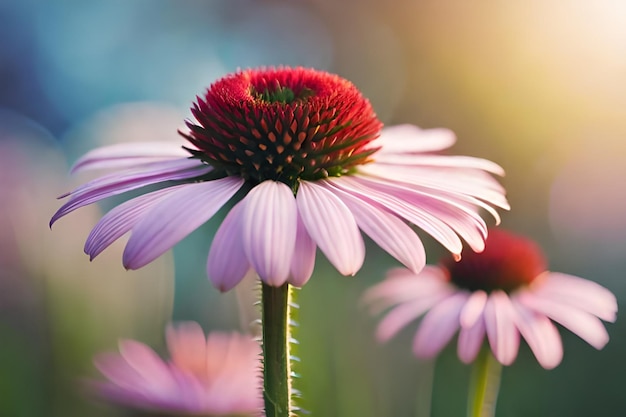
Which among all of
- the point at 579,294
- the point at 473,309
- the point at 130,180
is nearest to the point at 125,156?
the point at 130,180

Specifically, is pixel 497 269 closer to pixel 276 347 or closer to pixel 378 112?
pixel 276 347

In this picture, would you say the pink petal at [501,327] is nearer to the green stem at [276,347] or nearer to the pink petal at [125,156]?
the green stem at [276,347]

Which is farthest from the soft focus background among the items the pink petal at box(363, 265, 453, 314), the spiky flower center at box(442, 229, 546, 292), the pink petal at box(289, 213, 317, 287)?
the pink petal at box(289, 213, 317, 287)

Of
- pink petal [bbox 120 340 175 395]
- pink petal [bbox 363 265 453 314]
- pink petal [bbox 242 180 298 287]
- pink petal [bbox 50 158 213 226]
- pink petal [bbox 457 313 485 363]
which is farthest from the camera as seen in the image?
pink petal [bbox 363 265 453 314]

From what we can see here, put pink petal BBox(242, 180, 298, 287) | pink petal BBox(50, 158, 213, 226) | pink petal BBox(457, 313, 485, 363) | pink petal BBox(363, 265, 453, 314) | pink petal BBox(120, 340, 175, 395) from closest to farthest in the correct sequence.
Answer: pink petal BBox(242, 180, 298, 287) → pink petal BBox(50, 158, 213, 226) → pink petal BBox(457, 313, 485, 363) → pink petal BBox(120, 340, 175, 395) → pink petal BBox(363, 265, 453, 314)

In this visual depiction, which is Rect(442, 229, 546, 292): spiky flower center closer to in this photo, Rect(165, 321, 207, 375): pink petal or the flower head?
the flower head

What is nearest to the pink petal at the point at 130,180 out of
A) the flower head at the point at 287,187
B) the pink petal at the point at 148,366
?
the flower head at the point at 287,187

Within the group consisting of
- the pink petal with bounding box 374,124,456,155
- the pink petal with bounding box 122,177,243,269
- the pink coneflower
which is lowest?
the pink coneflower
